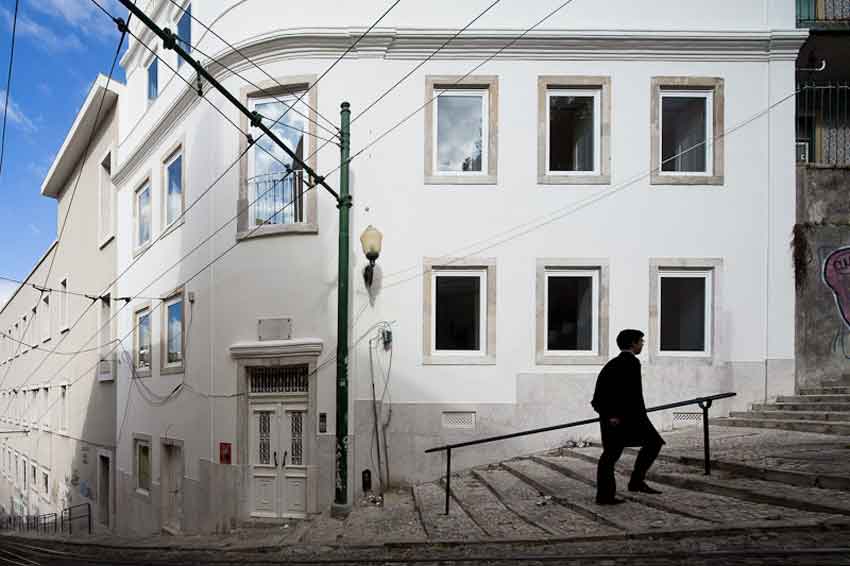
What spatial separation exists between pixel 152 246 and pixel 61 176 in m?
11.9

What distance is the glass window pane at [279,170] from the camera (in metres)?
12.3

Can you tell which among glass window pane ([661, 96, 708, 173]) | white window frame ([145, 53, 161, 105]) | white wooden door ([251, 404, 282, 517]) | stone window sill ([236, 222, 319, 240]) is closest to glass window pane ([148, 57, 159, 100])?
white window frame ([145, 53, 161, 105])

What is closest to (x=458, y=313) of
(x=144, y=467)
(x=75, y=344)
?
(x=144, y=467)

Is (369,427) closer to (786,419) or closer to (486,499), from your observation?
(486,499)

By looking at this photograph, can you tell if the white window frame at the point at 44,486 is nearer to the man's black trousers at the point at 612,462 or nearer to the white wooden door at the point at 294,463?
the white wooden door at the point at 294,463

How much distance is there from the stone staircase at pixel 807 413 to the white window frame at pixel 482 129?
19.9 ft

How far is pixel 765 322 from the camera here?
1184cm

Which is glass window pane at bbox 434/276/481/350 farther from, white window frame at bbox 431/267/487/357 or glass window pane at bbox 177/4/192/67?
glass window pane at bbox 177/4/192/67

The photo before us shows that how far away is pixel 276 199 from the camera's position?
1244 cm

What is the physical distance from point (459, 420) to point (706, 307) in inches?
192

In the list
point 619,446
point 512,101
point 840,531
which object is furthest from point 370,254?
point 840,531

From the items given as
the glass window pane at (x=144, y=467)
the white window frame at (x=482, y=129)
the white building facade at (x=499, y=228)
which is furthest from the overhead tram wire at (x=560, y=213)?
the glass window pane at (x=144, y=467)

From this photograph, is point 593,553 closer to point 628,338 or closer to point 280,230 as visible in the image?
point 628,338

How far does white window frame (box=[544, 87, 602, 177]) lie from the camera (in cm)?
1210
